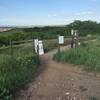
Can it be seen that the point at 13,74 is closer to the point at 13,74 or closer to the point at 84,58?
the point at 13,74

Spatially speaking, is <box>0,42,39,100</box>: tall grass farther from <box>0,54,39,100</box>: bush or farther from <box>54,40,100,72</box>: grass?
<box>54,40,100,72</box>: grass

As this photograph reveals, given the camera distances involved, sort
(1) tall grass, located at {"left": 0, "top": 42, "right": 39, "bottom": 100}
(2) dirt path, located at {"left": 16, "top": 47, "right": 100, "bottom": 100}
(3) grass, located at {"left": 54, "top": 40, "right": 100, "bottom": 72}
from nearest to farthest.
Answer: (1) tall grass, located at {"left": 0, "top": 42, "right": 39, "bottom": 100} → (2) dirt path, located at {"left": 16, "top": 47, "right": 100, "bottom": 100} → (3) grass, located at {"left": 54, "top": 40, "right": 100, "bottom": 72}

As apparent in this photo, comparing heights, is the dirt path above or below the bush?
below

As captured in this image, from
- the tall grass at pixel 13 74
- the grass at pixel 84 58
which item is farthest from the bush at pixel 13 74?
the grass at pixel 84 58

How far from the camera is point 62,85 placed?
8.88 meters

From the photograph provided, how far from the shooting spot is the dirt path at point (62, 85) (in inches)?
303

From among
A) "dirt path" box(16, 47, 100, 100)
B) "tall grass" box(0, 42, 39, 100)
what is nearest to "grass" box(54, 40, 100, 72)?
"dirt path" box(16, 47, 100, 100)

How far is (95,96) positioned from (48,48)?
11.5 m

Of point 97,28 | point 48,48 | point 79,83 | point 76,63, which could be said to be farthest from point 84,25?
point 79,83

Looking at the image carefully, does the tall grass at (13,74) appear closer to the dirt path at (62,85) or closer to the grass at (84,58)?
the dirt path at (62,85)

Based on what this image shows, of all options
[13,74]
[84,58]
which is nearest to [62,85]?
[13,74]

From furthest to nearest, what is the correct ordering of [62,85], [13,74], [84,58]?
1. [84,58]
2. [62,85]
3. [13,74]

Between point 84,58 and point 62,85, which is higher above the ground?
point 84,58

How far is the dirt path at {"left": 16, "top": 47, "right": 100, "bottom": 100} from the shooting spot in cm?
771
